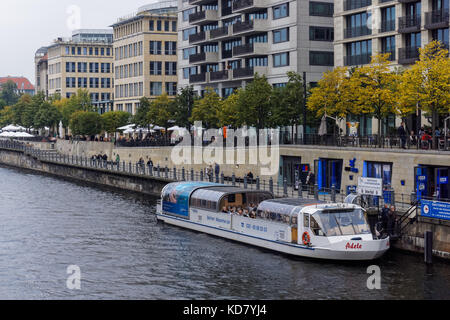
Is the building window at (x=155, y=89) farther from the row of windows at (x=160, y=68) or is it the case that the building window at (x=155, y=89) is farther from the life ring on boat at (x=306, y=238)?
the life ring on boat at (x=306, y=238)

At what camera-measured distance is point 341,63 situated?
7281cm

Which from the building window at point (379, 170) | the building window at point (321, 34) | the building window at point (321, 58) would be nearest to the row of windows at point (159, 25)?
the building window at point (321, 34)

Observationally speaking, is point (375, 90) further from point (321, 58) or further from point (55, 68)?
point (55, 68)

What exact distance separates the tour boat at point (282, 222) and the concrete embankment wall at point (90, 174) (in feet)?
65.3

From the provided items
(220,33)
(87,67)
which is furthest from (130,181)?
(87,67)

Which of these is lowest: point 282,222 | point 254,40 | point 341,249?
point 341,249

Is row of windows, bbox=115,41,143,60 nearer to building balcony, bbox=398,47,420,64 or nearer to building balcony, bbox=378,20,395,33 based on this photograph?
building balcony, bbox=378,20,395,33

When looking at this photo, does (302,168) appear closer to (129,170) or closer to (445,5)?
(445,5)

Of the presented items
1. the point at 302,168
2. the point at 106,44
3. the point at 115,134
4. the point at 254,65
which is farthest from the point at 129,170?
the point at 106,44

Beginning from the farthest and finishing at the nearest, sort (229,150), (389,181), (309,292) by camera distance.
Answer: (229,150)
(389,181)
(309,292)

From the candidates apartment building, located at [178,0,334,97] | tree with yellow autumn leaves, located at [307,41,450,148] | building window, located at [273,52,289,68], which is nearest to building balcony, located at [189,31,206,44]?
apartment building, located at [178,0,334,97]

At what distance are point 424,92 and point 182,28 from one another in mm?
58406

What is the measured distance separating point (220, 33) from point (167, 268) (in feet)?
191

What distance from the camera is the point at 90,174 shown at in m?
88.9
